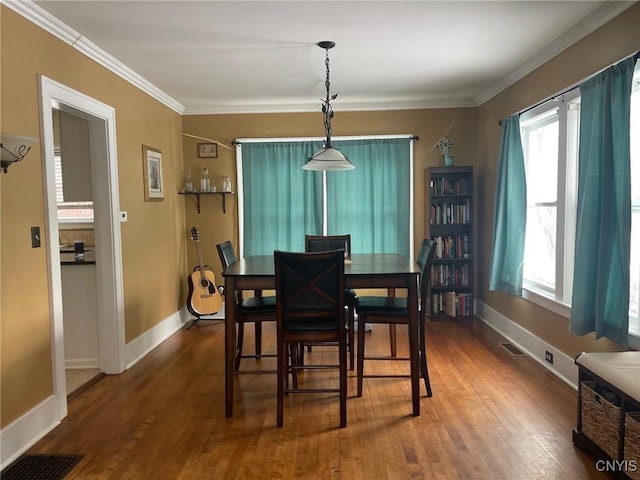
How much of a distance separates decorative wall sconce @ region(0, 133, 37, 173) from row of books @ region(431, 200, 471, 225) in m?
3.81

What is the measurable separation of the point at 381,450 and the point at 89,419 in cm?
180

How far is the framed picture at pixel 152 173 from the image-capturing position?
4.07 metres

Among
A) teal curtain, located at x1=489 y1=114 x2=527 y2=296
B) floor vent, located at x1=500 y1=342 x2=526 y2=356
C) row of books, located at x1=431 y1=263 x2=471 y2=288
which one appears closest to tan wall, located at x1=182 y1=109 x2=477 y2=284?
row of books, located at x1=431 y1=263 x2=471 y2=288

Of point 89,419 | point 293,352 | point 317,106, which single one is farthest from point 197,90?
point 89,419

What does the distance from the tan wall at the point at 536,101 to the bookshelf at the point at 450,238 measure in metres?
0.16

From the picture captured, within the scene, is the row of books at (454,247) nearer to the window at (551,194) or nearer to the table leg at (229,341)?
the window at (551,194)

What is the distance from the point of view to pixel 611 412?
79.6 inches

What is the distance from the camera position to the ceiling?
2619 mm

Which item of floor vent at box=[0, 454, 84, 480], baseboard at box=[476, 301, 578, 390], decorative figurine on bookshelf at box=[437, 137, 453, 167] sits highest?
decorative figurine on bookshelf at box=[437, 137, 453, 167]

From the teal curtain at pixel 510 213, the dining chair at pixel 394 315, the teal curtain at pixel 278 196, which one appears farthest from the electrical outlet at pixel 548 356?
the teal curtain at pixel 278 196

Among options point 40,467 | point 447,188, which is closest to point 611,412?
point 40,467

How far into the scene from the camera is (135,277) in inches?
151

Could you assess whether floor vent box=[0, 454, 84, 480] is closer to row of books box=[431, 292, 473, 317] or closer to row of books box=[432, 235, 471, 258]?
row of books box=[431, 292, 473, 317]

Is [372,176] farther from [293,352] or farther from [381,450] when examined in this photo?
[381,450]
